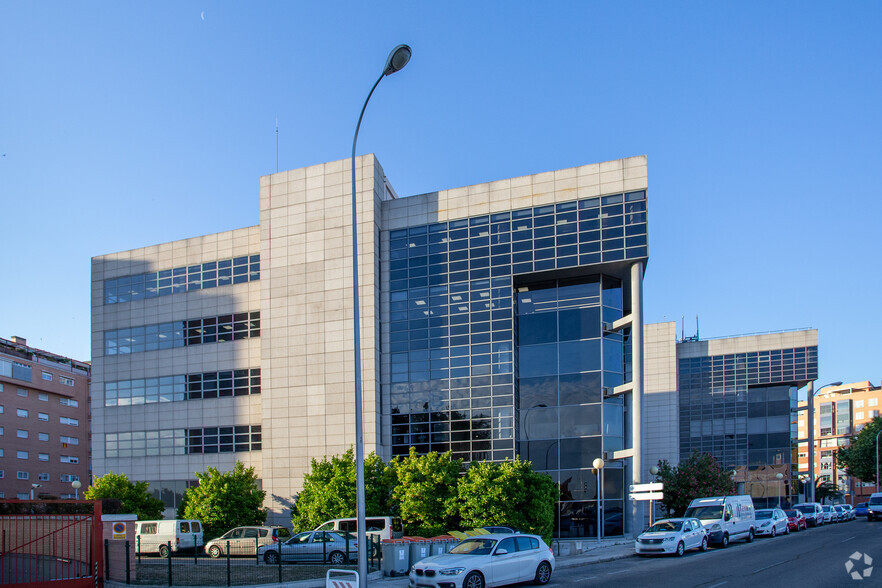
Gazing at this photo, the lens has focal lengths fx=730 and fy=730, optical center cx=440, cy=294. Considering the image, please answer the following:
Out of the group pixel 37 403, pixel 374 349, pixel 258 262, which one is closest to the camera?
pixel 374 349

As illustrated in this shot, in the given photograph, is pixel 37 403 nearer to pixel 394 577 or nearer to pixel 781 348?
pixel 394 577

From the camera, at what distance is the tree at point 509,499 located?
105 feet

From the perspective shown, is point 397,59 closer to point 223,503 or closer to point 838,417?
point 223,503

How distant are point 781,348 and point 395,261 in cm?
4767

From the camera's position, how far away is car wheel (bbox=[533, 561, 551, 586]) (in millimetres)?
19953

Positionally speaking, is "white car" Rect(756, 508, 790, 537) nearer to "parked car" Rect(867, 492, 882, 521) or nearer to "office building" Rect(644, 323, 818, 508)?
"parked car" Rect(867, 492, 882, 521)

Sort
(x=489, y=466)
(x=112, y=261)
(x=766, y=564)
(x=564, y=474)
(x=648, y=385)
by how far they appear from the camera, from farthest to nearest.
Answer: (x=648, y=385)
(x=112, y=261)
(x=564, y=474)
(x=489, y=466)
(x=766, y=564)

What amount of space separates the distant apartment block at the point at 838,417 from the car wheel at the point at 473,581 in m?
135

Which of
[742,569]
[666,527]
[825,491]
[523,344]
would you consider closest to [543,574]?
[742,569]

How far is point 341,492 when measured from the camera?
3719 cm

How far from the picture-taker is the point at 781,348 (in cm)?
7331

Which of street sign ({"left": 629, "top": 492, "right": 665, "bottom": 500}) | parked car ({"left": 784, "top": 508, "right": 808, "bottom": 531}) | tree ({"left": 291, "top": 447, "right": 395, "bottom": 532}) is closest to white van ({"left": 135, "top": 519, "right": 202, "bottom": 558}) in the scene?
tree ({"left": 291, "top": 447, "right": 395, "bottom": 532})

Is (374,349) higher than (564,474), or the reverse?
(374,349)

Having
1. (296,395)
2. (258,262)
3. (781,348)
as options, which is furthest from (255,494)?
(781,348)
